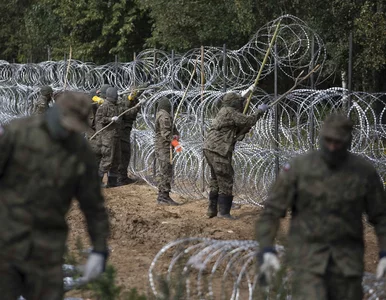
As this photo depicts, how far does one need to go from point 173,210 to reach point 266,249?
7.72 m

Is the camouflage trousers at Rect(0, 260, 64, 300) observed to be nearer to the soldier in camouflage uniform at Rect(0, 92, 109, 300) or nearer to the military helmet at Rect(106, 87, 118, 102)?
the soldier in camouflage uniform at Rect(0, 92, 109, 300)

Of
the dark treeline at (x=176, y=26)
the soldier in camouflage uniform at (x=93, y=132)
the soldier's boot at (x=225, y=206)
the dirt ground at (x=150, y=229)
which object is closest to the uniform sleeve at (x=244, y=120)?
the soldier's boot at (x=225, y=206)

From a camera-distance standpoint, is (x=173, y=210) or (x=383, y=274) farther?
(x=173, y=210)

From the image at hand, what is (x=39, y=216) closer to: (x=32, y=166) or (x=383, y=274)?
(x=32, y=166)

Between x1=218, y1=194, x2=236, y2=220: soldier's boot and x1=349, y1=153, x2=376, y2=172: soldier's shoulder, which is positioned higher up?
x1=349, y1=153, x2=376, y2=172: soldier's shoulder

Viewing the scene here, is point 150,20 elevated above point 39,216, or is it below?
above

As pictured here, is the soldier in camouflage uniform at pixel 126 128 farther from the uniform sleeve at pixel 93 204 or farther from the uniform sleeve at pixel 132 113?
the uniform sleeve at pixel 93 204

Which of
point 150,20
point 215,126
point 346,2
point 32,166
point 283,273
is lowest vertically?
point 283,273

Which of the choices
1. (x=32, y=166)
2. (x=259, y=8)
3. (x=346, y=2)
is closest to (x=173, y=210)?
(x=346, y=2)

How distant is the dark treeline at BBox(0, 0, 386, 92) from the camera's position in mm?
17562

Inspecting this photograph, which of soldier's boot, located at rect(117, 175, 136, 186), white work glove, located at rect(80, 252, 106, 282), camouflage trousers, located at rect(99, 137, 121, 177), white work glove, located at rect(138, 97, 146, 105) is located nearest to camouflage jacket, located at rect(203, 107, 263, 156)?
white work glove, located at rect(138, 97, 146, 105)

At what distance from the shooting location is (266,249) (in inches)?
205

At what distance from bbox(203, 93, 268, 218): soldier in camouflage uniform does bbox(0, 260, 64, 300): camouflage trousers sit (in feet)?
20.5

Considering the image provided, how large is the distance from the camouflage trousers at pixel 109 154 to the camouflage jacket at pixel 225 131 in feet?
11.9
